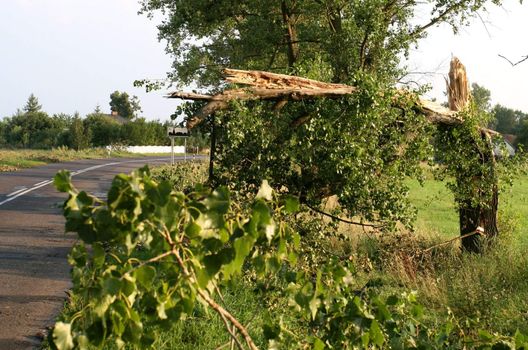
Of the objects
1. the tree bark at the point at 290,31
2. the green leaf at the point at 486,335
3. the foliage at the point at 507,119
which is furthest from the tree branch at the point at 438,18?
the foliage at the point at 507,119

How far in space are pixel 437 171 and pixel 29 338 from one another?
7.49 metres

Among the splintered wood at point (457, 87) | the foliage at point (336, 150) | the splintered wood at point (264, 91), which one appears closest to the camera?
the splintered wood at point (264, 91)

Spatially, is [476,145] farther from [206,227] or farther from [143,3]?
[143,3]

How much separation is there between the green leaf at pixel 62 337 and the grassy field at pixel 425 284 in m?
3.20

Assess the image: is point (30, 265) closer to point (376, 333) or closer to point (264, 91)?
point (264, 91)

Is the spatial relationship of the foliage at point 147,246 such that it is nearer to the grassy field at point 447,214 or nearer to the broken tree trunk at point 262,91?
the broken tree trunk at point 262,91

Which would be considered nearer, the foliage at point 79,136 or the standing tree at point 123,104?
the foliage at point 79,136

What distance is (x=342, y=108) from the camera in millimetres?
10109

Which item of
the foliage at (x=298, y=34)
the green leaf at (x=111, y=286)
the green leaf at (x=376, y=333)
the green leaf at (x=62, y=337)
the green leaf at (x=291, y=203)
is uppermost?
the foliage at (x=298, y=34)

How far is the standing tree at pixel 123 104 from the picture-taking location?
122 metres

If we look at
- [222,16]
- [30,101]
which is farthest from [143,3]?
[30,101]

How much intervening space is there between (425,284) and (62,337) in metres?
8.68

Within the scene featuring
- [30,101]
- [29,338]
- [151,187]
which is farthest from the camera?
[30,101]

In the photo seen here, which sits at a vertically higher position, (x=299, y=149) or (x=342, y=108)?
(x=342, y=108)
